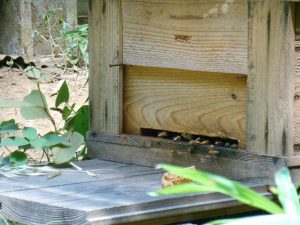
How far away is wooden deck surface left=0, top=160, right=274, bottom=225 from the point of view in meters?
2.77

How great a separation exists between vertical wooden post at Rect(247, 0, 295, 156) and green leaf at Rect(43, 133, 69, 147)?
2.86 ft

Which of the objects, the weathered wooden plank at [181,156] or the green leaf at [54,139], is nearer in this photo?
the weathered wooden plank at [181,156]

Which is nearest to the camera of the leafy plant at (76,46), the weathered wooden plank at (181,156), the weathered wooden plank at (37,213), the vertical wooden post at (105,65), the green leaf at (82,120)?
the weathered wooden plank at (37,213)

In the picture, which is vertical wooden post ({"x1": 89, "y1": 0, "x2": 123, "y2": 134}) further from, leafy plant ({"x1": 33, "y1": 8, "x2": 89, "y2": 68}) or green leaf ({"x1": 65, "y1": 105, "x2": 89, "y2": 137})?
leafy plant ({"x1": 33, "y1": 8, "x2": 89, "y2": 68})

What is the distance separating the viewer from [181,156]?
3512mm

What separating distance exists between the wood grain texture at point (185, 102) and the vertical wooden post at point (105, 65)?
47 millimetres

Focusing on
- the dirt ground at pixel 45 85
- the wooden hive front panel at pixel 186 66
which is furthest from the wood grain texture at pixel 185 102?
the dirt ground at pixel 45 85

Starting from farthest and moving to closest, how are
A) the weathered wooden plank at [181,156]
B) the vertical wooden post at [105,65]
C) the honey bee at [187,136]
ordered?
the vertical wooden post at [105,65] < the honey bee at [187,136] < the weathered wooden plank at [181,156]

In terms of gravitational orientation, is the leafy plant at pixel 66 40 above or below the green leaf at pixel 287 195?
above

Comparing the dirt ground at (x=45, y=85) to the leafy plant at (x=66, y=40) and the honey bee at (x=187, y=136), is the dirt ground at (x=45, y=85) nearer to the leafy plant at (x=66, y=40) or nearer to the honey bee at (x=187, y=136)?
the leafy plant at (x=66, y=40)

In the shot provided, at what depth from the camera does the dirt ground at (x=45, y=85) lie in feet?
19.5

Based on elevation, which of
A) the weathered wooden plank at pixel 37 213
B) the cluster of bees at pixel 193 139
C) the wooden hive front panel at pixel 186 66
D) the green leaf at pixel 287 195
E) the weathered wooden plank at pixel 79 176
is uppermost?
the wooden hive front panel at pixel 186 66

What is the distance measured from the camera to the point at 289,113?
3080 millimetres

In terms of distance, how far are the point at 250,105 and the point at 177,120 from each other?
44cm
